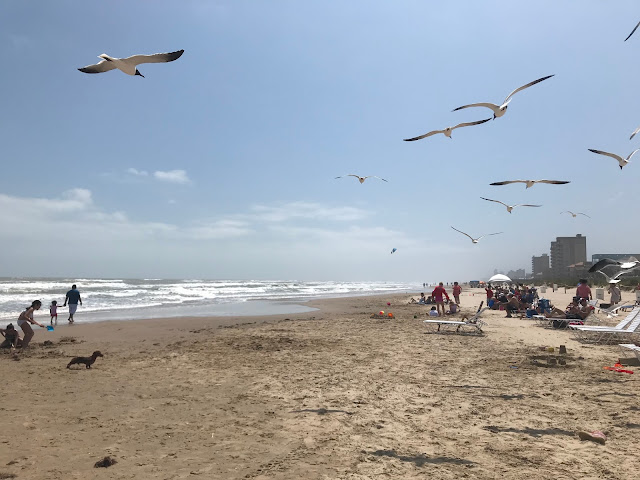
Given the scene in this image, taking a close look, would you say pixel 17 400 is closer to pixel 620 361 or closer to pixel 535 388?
pixel 535 388

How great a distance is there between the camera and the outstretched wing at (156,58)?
5492 millimetres

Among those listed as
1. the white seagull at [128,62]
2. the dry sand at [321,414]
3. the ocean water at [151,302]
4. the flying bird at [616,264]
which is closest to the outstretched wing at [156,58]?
the white seagull at [128,62]

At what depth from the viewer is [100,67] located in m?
6.25

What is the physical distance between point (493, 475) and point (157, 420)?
376 centimetres

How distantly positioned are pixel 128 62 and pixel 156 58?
54cm

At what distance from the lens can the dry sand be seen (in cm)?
388

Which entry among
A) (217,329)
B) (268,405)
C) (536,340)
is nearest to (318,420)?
(268,405)

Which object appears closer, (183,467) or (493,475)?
(493,475)

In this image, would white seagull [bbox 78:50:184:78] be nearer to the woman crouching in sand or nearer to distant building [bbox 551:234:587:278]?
the woman crouching in sand

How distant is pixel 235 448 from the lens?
14.2ft

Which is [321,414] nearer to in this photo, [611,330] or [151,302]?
[611,330]

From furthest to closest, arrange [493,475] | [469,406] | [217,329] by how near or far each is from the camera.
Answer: [217,329]
[469,406]
[493,475]

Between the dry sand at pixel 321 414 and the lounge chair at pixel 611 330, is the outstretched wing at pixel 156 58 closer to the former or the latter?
the dry sand at pixel 321 414

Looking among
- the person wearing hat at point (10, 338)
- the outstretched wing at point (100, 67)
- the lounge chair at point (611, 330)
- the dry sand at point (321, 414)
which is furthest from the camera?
the lounge chair at point (611, 330)
